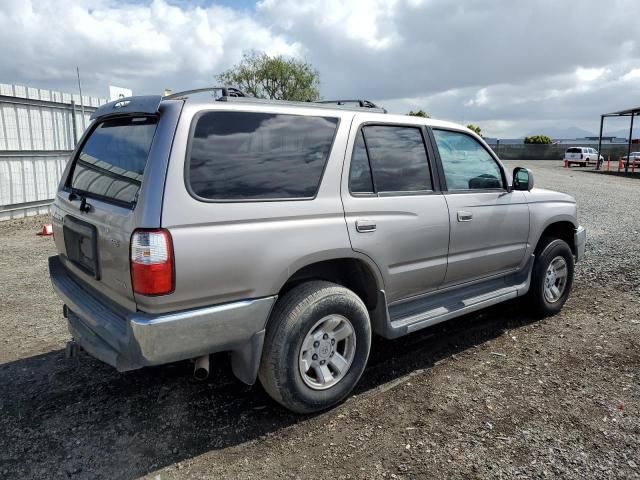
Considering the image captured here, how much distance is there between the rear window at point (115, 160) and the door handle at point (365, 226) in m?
1.33

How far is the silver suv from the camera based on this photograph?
2584 millimetres

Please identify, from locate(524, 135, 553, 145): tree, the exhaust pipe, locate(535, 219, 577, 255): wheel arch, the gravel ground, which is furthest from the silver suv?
locate(524, 135, 553, 145): tree

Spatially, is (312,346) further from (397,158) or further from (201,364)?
(397,158)

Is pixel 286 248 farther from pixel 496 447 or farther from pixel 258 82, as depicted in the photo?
pixel 258 82

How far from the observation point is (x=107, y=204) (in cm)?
288

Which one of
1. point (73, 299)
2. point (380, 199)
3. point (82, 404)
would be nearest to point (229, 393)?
point (82, 404)

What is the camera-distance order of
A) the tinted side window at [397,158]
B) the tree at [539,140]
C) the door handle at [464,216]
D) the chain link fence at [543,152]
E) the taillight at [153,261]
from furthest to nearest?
the tree at [539,140], the chain link fence at [543,152], the door handle at [464,216], the tinted side window at [397,158], the taillight at [153,261]

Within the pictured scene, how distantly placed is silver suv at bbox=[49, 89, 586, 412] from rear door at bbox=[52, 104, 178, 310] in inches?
0.5

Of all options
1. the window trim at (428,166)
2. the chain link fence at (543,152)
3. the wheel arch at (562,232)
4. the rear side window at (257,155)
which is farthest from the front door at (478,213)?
the chain link fence at (543,152)

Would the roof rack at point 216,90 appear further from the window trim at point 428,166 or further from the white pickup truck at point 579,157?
the white pickup truck at point 579,157

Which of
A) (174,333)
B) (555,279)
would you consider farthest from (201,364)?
(555,279)

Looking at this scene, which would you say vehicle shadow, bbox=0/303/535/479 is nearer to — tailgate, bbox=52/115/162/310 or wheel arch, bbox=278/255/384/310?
wheel arch, bbox=278/255/384/310

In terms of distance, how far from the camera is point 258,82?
29.8 m

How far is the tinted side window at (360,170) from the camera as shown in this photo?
3.29m
